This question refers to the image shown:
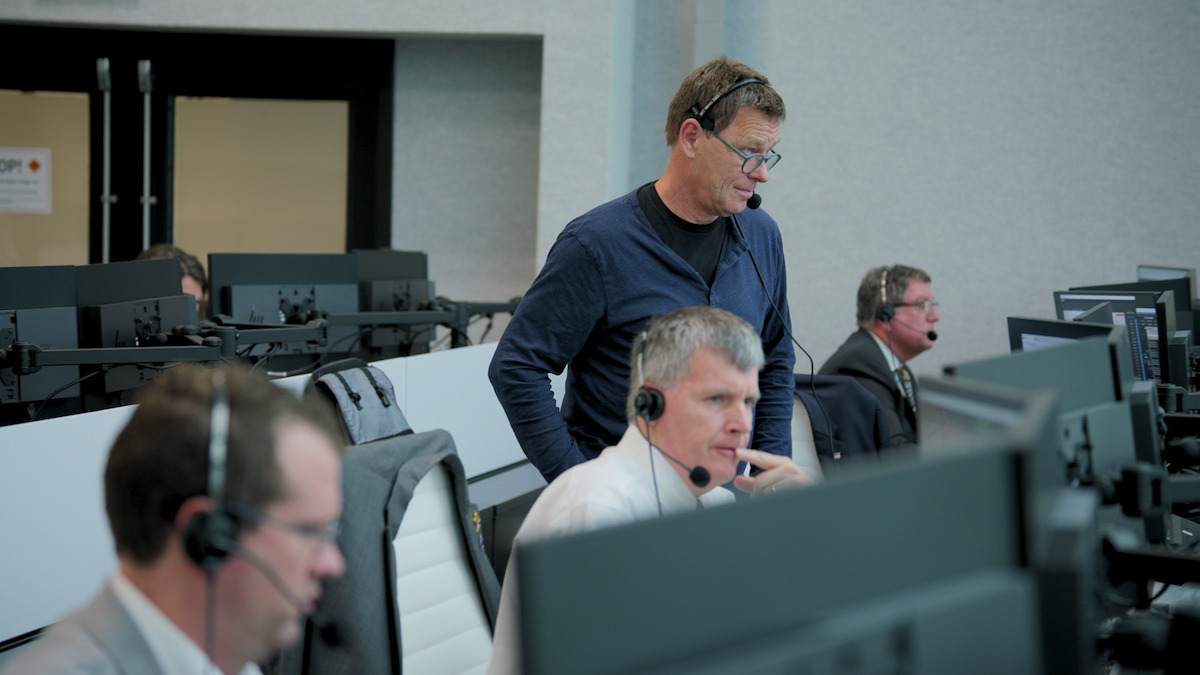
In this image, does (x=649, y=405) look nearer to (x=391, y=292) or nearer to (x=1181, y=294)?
(x=1181, y=294)

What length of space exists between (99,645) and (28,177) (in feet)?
18.8

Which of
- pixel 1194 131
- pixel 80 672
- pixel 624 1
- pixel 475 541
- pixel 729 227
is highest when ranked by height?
pixel 624 1

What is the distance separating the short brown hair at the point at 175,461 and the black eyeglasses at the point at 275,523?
0.04ft

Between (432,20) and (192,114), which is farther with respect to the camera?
(192,114)

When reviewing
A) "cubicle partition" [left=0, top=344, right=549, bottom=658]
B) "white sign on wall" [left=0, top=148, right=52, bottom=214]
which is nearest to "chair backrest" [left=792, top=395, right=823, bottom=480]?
"cubicle partition" [left=0, top=344, right=549, bottom=658]

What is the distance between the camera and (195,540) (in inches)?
32.5

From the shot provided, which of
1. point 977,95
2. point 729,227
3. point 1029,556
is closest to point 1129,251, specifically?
point 977,95

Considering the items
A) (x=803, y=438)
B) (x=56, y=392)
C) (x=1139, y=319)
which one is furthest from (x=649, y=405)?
(x=56, y=392)

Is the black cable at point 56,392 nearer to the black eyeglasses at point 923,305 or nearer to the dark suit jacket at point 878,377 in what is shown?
the dark suit jacket at point 878,377

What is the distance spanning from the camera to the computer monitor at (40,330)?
2635mm

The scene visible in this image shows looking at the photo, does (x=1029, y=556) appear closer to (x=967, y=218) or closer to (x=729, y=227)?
(x=729, y=227)

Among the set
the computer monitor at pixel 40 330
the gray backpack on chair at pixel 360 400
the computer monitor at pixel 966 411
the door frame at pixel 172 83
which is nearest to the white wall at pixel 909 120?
the door frame at pixel 172 83

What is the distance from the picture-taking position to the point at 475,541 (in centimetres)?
188

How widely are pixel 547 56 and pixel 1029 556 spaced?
4.67m
